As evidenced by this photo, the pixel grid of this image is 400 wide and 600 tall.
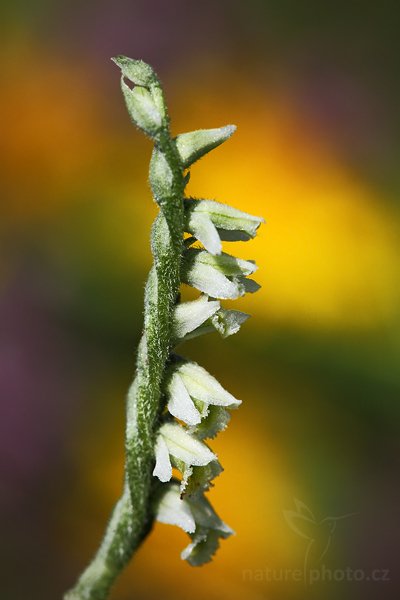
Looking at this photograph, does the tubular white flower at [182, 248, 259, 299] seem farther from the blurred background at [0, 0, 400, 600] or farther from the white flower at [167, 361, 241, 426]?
the blurred background at [0, 0, 400, 600]

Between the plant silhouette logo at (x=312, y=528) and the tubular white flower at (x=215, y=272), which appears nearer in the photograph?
the tubular white flower at (x=215, y=272)

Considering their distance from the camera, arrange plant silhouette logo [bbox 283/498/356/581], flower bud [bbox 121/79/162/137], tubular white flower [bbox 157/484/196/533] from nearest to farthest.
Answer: flower bud [bbox 121/79/162/137] → tubular white flower [bbox 157/484/196/533] → plant silhouette logo [bbox 283/498/356/581]

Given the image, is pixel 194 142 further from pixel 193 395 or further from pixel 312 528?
pixel 312 528

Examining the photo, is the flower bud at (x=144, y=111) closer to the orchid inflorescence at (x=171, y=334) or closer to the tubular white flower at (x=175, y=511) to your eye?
the orchid inflorescence at (x=171, y=334)

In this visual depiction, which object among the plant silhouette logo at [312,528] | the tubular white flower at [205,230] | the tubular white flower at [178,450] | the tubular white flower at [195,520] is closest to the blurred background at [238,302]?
the plant silhouette logo at [312,528]

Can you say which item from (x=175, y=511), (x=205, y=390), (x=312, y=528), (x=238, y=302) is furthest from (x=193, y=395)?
(x=238, y=302)

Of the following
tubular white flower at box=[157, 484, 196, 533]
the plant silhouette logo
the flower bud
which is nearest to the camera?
the flower bud

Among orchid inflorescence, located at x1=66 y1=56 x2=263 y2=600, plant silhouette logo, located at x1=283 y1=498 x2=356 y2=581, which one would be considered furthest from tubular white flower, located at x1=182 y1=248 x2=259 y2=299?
plant silhouette logo, located at x1=283 y1=498 x2=356 y2=581

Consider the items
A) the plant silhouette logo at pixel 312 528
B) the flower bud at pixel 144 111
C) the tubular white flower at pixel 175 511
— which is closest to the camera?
the flower bud at pixel 144 111
